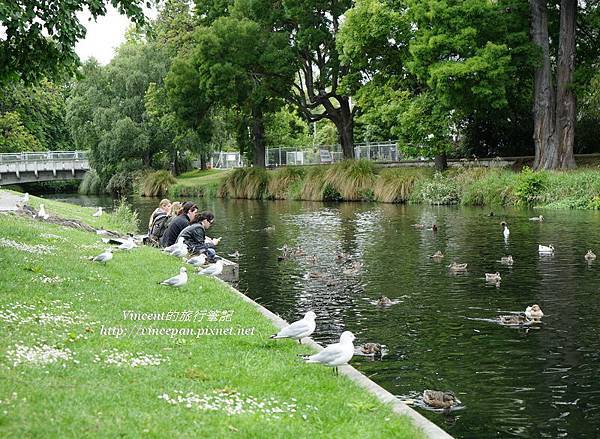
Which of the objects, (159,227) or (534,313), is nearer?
(534,313)

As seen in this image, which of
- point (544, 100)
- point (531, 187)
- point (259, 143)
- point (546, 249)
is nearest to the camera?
point (546, 249)

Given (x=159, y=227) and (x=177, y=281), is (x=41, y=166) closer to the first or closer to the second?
(x=159, y=227)

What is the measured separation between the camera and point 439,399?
10.1 metres

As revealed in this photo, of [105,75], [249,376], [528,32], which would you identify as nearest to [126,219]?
[528,32]

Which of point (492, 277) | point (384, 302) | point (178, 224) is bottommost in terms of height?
point (384, 302)

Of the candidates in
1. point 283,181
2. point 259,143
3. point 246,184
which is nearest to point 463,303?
point 283,181

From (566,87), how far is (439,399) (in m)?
35.3

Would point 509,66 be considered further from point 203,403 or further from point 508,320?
point 203,403

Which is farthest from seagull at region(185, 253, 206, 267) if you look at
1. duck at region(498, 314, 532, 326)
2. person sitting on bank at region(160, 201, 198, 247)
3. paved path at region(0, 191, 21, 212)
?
paved path at region(0, 191, 21, 212)

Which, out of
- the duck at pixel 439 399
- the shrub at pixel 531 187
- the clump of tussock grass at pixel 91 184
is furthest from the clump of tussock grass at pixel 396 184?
the clump of tussock grass at pixel 91 184

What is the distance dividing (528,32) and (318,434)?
39738mm

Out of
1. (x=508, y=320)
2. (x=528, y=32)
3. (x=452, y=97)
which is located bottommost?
(x=508, y=320)

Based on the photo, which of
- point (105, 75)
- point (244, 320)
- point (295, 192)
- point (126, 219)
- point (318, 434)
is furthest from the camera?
point (105, 75)

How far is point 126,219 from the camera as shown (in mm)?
36688
